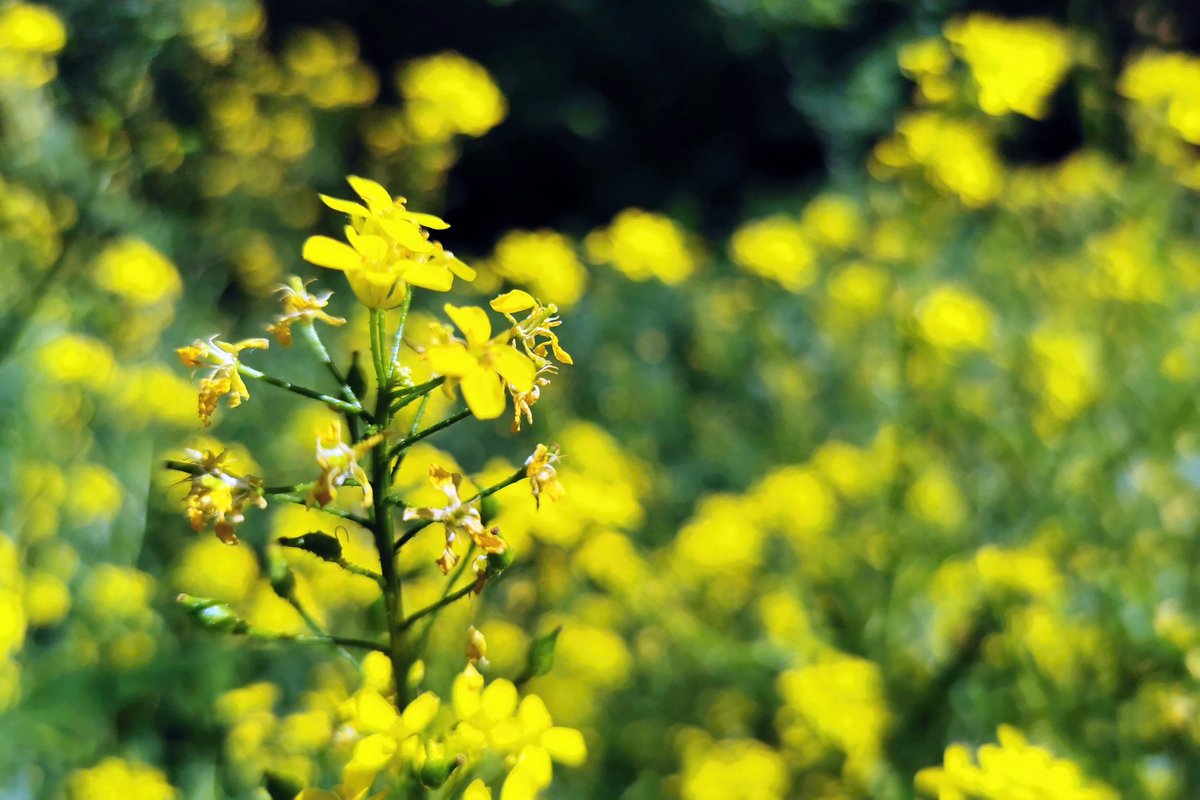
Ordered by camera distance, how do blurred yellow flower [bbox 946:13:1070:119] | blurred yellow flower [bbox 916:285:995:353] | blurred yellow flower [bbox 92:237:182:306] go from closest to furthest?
blurred yellow flower [bbox 946:13:1070:119] < blurred yellow flower [bbox 916:285:995:353] < blurred yellow flower [bbox 92:237:182:306]

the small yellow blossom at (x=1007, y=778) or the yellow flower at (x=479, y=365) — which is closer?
the yellow flower at (x=479, y=365)

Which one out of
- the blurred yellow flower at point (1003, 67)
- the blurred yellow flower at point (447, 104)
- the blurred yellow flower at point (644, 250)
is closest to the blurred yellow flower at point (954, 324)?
the blurred yellow flower at point (1003, 67)

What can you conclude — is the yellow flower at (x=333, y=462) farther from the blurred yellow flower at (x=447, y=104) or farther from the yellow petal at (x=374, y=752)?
the blurred yellow flower at (x=447, y=104)

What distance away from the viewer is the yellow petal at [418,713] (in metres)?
0.76

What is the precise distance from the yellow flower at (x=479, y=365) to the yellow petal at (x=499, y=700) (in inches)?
10.6

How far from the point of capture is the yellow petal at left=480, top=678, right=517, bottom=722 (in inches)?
34.1

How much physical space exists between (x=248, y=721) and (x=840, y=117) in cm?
522

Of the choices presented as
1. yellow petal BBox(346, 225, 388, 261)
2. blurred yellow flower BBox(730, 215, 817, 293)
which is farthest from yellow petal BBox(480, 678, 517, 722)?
blurred yellow flower BBox(730, 215, 817, 293)

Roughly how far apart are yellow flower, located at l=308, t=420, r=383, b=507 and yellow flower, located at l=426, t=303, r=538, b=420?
64 mm

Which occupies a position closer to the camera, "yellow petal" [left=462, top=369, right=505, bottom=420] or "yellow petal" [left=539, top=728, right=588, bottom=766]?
"yellow petal" [left=462, top=369, right=505, bottom=420]

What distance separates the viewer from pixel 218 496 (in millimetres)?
705

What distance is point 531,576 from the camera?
289 centimetres

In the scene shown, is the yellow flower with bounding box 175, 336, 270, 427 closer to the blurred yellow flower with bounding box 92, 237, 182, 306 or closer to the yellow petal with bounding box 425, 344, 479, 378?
the yellow petal with bounding box 425, 344, 479, 378

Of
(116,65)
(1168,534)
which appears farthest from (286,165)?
(1168,534)
